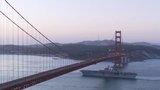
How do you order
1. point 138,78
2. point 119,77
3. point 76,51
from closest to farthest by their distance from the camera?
point 138,78 < point 119,77 < point 76,51

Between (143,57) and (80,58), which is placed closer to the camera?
(80,58)

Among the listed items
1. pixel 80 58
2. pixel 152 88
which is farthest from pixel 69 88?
pixel 80 58

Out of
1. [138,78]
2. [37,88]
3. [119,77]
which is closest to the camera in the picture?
[37,88]

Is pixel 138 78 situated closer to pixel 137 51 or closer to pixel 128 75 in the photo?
pixel 128 75

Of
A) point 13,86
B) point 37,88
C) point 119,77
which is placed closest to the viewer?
point 13,86

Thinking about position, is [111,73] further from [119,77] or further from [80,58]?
[80,58]

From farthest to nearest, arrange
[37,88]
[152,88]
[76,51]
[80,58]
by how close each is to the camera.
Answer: [76,51] < [80,58] < [152,88] < [37,88]

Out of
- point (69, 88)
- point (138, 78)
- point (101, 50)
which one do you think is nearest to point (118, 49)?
point (138, 78)

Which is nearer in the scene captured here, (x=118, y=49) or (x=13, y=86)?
(x=13, y=86)
